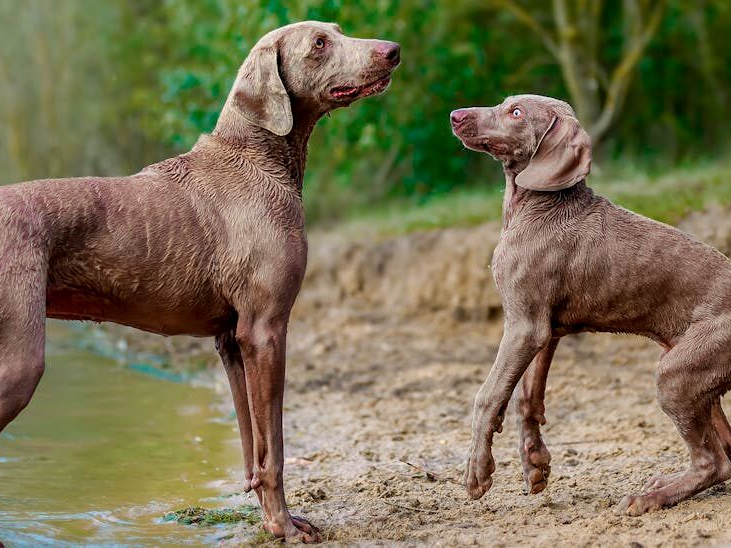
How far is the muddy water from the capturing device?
19.8 ft

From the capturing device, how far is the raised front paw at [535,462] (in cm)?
586

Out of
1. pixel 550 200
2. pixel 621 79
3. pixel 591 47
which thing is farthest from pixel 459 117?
pixel 591 47

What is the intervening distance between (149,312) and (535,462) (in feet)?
7.01

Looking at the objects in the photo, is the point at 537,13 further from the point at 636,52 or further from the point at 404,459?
the point at 404,459

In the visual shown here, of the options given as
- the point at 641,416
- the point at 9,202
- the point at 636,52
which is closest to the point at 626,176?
the point at 636,52

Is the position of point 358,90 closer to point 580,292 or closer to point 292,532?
point 580,292

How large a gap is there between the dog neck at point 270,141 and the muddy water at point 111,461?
1.95m

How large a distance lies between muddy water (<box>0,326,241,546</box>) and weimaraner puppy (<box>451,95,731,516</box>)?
5.80 feet

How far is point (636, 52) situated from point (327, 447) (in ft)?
30.3

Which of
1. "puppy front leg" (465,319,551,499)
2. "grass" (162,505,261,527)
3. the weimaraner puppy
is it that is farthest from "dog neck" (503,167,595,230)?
"grass" (162,505,261,527)

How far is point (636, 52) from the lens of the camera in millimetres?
14930

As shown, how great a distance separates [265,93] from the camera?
5684 mm

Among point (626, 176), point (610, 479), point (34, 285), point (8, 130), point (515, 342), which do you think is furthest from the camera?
point (8, 130)

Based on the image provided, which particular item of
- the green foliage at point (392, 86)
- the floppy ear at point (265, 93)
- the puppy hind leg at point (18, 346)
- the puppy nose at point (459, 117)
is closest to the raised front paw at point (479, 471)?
the puppy nose at point (459, 117)
